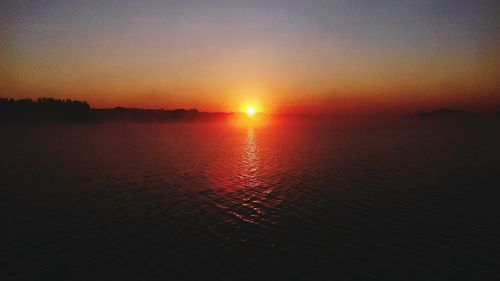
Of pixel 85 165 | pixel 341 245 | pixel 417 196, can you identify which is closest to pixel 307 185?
pixel 417 196

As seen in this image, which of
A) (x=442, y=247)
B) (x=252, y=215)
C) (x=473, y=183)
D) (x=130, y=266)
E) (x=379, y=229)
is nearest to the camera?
(x=130, y=266)

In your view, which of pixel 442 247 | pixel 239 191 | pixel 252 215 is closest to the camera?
pixel 442 247

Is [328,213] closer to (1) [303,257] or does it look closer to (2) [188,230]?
(1) [303,257]

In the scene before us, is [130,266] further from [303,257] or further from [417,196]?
[417,196]

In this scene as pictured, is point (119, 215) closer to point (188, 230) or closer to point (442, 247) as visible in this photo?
point (188, 230)

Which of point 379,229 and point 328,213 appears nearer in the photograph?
point 379,229

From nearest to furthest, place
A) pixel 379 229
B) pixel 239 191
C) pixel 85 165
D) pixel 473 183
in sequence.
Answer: pixel 379 229 < pixel 239 191 < pixel 473 183 < pixel 85 165

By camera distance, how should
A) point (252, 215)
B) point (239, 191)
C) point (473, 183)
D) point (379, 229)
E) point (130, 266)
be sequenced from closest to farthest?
1. point (130, 266)
2. point (379, 229)
3. point (252, 215)
4. point (239, 191)
5. point (473, 183)

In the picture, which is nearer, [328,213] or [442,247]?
[442,247]

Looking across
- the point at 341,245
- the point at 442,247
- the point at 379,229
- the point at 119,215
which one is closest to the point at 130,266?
the point at 119,215
